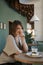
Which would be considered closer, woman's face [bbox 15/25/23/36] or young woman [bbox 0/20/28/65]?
young woman [bbox 0/20/28/65]

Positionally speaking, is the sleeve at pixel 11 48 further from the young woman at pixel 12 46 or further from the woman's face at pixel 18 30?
the woman's face at pixel 18 30

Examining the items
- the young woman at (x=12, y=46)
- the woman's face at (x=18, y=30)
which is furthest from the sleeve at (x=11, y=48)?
the woman's face at (x=18, y=30)

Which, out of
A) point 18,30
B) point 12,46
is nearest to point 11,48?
point 12,46

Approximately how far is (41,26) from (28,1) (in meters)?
3.56

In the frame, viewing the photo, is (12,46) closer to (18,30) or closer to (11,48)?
(11,48)

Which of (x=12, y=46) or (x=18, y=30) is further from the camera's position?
(x=18, y=30)

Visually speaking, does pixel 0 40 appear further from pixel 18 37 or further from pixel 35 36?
pixel 18 37

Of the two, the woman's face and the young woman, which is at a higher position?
the woman's face

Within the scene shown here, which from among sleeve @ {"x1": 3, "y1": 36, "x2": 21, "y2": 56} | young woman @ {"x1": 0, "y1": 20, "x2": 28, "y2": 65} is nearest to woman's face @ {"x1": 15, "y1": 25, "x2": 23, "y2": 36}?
young woman @ {"x1": 0, "y1": 20, "x2": 28, "y2": 65}

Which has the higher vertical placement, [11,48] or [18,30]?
[18,30]

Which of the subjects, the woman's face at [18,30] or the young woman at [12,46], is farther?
the woman's face at [18,30]

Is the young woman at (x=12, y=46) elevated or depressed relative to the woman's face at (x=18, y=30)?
depressed

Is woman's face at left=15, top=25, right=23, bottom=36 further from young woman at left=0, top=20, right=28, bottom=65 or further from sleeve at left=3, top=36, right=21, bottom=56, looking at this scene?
sleeve at left=3, top=36, right=21, bottom=56

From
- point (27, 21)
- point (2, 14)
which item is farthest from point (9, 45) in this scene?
point (27, 21)
